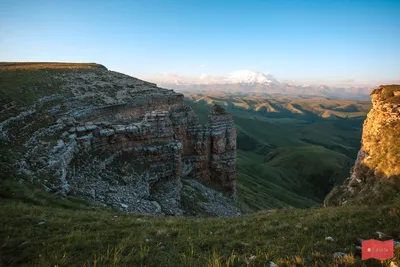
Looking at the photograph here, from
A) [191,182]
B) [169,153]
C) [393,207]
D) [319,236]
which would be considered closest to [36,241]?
[319,236]

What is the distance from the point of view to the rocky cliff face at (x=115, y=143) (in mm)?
25656

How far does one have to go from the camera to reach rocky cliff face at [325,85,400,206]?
58.7ft

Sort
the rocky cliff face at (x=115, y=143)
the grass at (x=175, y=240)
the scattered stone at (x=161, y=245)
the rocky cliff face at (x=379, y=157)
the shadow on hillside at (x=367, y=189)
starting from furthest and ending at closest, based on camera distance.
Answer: the rocky cliff face at (x=115, y=143), the rocky cliff face at (x=379, y=157), the shadow on hillside at (x=367, y=189), the scattered stone at (x=161, y=245), the grass at (x=175, y=240)

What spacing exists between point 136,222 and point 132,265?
21.9ft

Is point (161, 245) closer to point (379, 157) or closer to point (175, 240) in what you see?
point (175, 240)

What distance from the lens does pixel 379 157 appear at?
21938 mm
